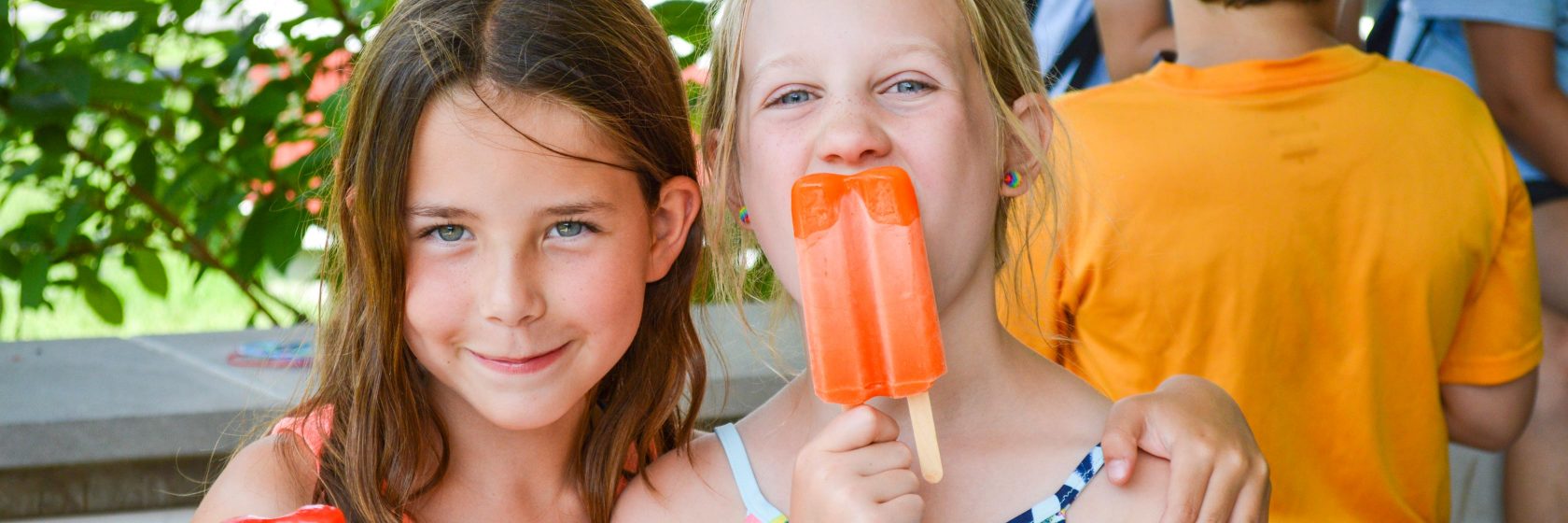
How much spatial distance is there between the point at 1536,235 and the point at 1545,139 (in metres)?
0.21

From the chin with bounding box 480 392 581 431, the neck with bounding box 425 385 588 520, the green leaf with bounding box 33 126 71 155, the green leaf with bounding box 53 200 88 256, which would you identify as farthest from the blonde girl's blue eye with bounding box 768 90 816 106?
the green leaf with bounding box 53 200 88 256

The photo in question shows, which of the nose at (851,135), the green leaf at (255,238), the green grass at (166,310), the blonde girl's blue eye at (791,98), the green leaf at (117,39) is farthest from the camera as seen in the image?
the green grass at (166,310)

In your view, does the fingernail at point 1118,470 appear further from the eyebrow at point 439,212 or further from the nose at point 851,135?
the eyebrow at point 439,212

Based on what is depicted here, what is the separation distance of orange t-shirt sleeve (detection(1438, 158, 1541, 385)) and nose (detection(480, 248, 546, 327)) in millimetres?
1626

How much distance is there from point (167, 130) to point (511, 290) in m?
2.20

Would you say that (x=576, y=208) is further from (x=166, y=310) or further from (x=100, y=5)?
(x=166, y=310)

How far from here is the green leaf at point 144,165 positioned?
3.37 meters

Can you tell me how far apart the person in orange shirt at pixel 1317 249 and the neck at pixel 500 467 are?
0.79 meters

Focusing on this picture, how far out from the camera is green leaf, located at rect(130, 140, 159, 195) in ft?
11.0

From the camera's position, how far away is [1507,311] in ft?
7.78

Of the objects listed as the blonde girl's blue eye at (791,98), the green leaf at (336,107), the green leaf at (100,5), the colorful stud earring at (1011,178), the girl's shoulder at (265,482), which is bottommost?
the girl's shoulder at (265,482)

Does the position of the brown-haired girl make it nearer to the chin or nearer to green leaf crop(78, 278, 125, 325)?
the chin

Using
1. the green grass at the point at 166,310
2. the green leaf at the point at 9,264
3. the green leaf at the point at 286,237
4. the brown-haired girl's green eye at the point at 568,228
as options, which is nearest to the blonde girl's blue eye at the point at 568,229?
the brown-haired girl's green eye at the point at 568,228

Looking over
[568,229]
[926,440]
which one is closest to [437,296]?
[568,229]
